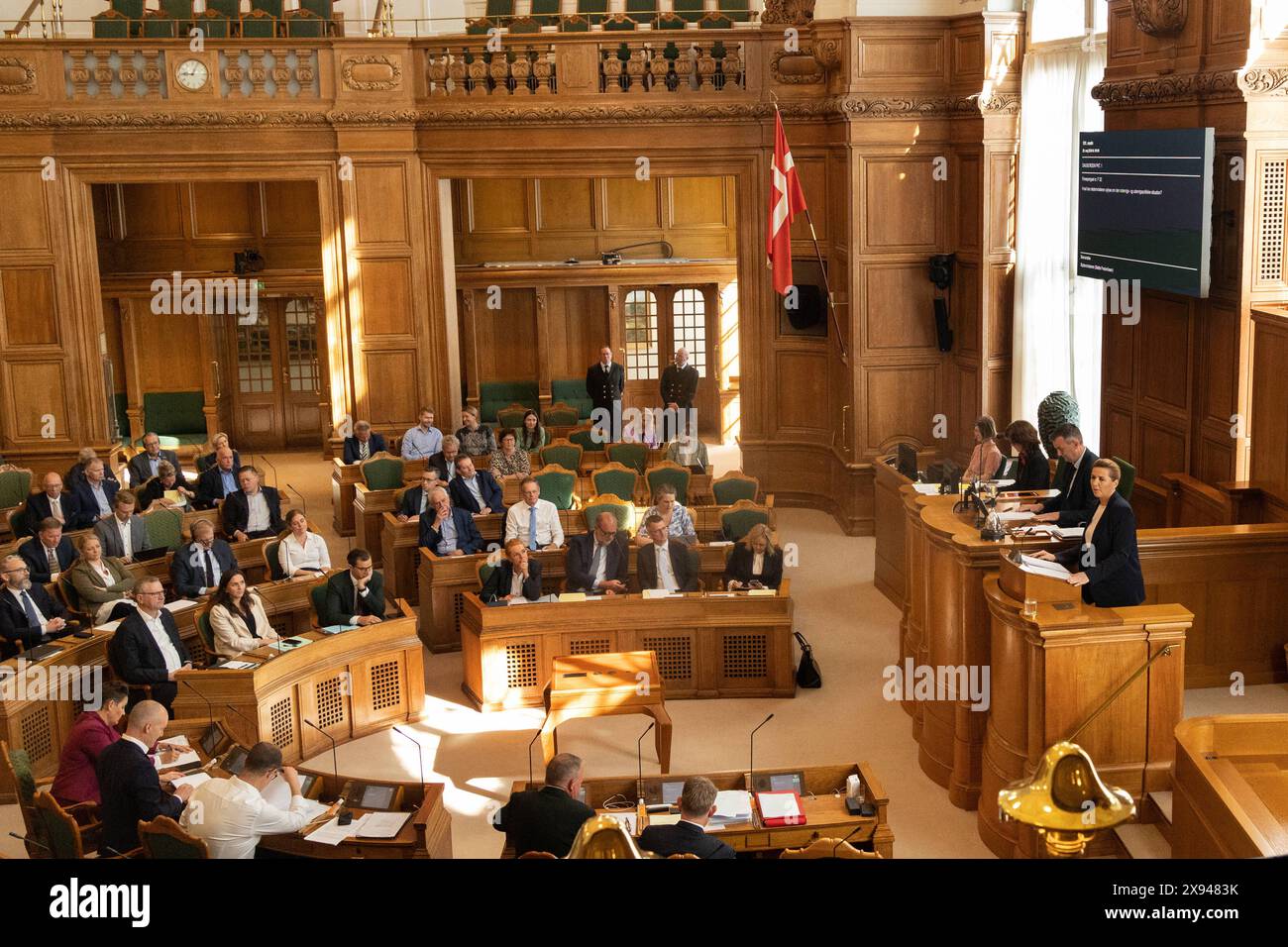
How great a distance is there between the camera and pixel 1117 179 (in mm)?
9383

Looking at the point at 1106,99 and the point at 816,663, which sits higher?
the point at 1106,99

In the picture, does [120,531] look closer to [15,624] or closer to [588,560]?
[15,624]

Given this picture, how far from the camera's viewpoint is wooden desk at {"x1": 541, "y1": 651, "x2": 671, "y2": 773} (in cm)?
845

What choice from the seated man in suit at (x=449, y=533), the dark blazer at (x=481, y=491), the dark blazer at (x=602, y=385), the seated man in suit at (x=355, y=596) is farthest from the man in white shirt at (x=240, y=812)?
the dark blazer at (x=602, y=385)

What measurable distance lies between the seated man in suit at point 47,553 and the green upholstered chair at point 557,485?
3872 mm

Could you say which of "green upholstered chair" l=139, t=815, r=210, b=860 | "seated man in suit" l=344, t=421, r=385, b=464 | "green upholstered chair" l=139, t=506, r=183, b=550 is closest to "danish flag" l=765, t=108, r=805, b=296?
"seated man in suit" l=344, t=421, r=385, b=464

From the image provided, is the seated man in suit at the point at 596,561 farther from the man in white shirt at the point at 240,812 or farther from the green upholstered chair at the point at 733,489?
the man in white shirt at the point at 240,812

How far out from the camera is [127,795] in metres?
6.39

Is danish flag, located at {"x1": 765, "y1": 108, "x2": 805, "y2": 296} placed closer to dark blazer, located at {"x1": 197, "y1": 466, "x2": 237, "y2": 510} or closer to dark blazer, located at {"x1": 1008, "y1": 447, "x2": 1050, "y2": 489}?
dark blazer, located at {"x1": 1008, "y1": 447, "x2": 1050, "y2": 489}

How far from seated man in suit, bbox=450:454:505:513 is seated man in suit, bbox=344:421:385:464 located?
202cm

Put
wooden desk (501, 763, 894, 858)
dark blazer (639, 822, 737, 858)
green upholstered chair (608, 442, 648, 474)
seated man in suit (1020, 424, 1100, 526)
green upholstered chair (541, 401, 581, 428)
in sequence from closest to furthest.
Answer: dark blazer (639, 822, 737, 858)
wooden desk (501, 763, 894, 858)
seated man in suit (1020, 424, 1100, 526)
green upholstered chair (608, 442, 648, 474)
green upholstered chair (541, 401, 581, 428)
